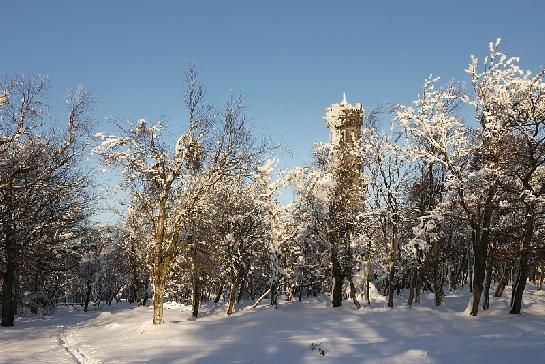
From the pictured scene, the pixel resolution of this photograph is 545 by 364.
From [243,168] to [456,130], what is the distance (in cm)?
1128

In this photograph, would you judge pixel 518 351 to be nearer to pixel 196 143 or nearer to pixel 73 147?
pixel 196 143

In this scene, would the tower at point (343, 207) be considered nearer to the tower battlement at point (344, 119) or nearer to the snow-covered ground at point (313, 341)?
the snow-covered ground at point (313, 341)

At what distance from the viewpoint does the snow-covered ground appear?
10.9 meters

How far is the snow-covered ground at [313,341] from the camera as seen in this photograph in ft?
35.7

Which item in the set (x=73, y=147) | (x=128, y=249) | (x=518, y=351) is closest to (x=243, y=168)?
(x=73, y=147)

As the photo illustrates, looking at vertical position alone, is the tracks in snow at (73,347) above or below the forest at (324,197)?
below

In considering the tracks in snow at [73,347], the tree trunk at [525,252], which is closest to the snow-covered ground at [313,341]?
the tracks in snow at [73,347]

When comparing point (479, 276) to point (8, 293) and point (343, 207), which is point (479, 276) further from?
point (8, 293)

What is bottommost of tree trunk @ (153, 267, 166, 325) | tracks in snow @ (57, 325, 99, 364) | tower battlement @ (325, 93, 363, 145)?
tracks in snow @ (57, 325, 99, 364)

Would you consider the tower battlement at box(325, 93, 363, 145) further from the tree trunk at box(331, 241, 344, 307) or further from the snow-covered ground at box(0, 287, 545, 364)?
the snow-covered ground at box(0, 287, 545, 364)

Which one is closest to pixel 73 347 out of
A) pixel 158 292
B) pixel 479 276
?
pixel 158 292

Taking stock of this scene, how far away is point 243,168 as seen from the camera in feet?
63.8

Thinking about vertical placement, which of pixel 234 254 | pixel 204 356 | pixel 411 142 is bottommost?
pixel 204 356

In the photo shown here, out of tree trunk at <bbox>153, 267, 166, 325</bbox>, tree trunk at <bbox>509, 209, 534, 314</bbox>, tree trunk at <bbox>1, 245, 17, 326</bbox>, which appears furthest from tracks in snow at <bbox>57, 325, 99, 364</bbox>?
tree trunk at <bbox>509, 209, 534, 314</bbox>
